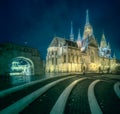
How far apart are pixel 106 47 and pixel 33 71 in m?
112

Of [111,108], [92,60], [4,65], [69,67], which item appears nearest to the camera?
[111,108]

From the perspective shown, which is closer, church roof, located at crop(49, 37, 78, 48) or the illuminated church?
the illuminated church

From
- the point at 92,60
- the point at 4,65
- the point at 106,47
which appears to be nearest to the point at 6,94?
the point at 4,65

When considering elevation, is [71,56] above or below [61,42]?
below

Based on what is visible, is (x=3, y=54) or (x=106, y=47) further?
(x=106, y=47)

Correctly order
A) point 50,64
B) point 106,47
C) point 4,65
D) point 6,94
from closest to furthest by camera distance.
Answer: point 6,94
point 4,65
point 50,64
point 106,47

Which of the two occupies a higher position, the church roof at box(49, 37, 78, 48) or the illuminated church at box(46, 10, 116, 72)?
the church roof at box(49, 37, 78, 48)

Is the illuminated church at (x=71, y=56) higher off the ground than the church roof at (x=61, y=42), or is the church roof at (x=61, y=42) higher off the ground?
the church roof at (x=61, y=42)

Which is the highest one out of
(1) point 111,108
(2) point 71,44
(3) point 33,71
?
(2) point 71,44

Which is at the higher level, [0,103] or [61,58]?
[61,58]

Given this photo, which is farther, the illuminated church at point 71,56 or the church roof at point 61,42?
the church roof at point 61,42

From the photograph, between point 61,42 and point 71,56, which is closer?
point 71,56

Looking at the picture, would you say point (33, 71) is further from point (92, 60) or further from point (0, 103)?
point (92, 60)

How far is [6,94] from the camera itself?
923 centimetres
